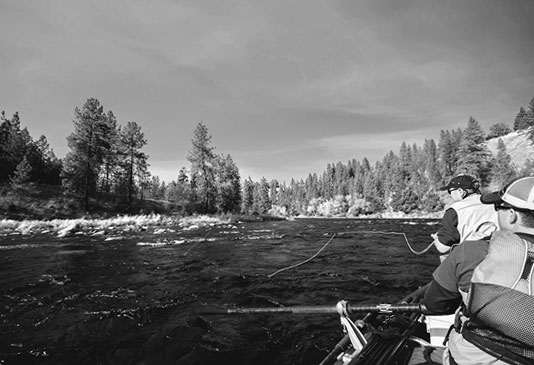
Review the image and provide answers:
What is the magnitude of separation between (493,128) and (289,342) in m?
168

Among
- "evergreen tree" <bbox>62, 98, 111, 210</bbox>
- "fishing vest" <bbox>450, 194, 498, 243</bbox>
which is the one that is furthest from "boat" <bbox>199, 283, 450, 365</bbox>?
"evergreen tree" <bbox>62, 98, 111, 210</bbox>

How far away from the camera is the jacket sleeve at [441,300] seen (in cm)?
242

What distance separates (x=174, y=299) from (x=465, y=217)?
7192mm

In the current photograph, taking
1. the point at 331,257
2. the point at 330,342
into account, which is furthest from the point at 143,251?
the point at 330,342

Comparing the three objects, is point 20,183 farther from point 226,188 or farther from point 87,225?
point 226,188

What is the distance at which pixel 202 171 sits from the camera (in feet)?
153

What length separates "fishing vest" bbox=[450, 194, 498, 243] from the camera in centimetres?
393

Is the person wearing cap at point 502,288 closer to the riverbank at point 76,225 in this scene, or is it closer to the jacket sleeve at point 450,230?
the jacket sleeve at point 450,230

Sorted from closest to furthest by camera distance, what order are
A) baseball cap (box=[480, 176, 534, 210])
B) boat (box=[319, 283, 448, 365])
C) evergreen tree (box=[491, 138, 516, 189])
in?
1. baseball cap (box=[480, 176, 534, 210])
2. boat (box=[319, 283, 448, 365])
3. evergreen tree (box=[491, 138, 516, 189])

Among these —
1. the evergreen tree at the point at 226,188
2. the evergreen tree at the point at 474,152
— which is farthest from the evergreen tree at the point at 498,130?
the evergreen tree at the point at 226,188

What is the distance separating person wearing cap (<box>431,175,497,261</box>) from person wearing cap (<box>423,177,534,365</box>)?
203 centimetres

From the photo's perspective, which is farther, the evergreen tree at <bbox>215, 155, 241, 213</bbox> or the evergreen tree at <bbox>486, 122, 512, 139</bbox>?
the evergreen tree at <bbox>486, 122, 512, 139</bbox>

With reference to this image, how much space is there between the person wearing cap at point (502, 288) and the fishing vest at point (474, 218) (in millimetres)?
2138

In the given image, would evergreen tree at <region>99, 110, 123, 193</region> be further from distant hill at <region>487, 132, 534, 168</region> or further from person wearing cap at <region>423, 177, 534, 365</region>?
distant hill at <region>487, 132, 534, 168</region>
